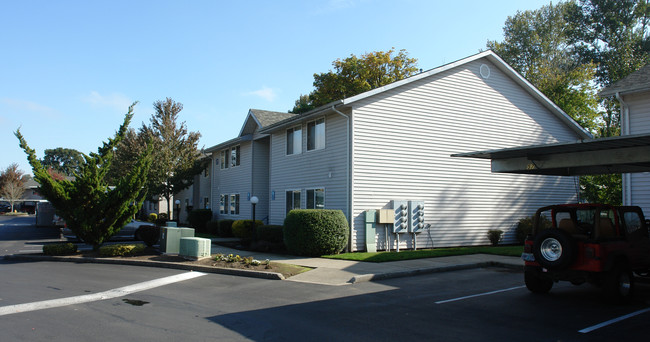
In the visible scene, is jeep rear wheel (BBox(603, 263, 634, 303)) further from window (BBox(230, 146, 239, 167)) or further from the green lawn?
window (BBox(230, 146, 239, 167))

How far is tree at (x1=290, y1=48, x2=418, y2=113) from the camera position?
4047cm

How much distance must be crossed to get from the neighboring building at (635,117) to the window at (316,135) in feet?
32.2

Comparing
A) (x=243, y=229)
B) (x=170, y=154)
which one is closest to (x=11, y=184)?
(x=170, y=154)

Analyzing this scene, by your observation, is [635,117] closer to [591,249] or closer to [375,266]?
[591,249]

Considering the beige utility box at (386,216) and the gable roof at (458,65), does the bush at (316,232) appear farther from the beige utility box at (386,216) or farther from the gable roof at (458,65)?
the gable roof at (458,65)

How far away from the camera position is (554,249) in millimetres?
8703

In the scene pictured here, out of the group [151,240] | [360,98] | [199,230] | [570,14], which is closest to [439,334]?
[360,98]

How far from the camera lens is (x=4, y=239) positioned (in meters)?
24.0

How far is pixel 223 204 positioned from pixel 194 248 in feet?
49.4

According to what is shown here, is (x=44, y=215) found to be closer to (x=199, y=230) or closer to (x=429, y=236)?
(x=199, y=230)

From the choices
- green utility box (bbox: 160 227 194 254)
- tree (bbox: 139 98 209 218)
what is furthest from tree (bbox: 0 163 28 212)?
green utility box (bbox: 160 227 194 254)

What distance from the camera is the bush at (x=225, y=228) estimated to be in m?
25.3

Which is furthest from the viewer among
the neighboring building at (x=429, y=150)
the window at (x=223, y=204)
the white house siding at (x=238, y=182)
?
the window at (x=223, y=204)

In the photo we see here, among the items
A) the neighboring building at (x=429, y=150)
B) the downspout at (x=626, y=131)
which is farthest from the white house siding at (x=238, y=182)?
the downspout at (x=626, y=131)
